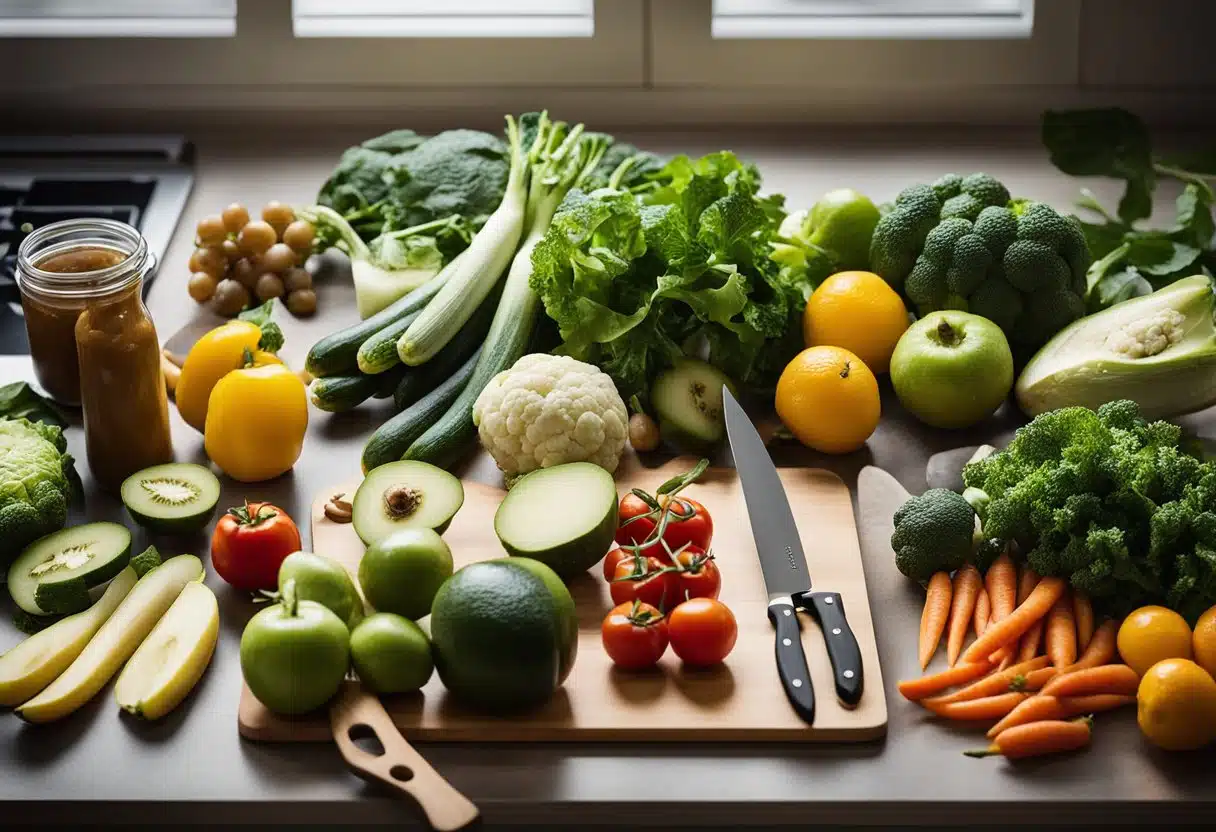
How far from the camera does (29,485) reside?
150 cm

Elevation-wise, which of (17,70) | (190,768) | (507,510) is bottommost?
(190,768)

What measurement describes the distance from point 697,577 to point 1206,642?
1.59 feet

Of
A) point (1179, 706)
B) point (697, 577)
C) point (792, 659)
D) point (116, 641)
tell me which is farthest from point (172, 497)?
point (1179, 706)

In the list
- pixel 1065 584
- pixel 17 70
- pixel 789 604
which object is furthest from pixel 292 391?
pixel 17 70

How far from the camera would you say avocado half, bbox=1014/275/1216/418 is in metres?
1.65

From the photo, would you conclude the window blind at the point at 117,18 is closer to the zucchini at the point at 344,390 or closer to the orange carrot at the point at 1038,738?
the zucchini at the point at 344,390

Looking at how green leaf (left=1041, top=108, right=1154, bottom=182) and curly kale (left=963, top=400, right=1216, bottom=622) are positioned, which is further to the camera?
green leaf (left=1041, top=108, right=1154, bottom=182)

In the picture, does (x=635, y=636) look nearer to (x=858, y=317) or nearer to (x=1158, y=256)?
(x=858, y=317)

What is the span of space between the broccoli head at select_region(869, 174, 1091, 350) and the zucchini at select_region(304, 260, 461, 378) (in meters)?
0.62

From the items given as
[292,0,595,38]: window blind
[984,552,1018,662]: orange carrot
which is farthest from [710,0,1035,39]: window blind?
[984,552,1018,662]: orange carrot

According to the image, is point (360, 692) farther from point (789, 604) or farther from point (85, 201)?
point (85, 201)

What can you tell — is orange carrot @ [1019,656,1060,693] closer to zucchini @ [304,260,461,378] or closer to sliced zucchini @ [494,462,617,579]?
sliced zucchini @ [494,462,617,579]

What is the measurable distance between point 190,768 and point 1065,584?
87cm

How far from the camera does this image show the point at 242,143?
2.38 m
